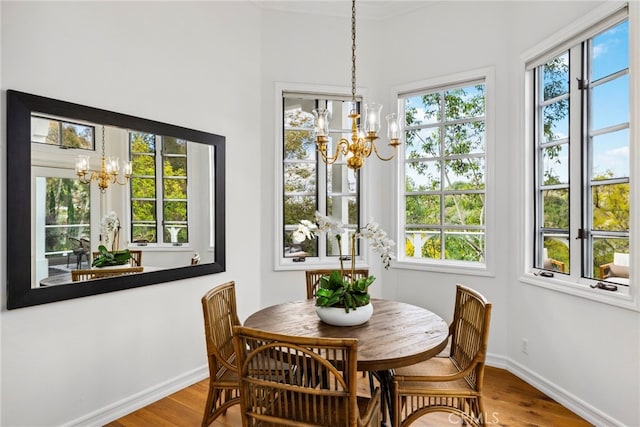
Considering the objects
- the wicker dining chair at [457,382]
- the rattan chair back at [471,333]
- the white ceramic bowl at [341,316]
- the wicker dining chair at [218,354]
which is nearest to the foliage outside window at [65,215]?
the wicker dining chair at [218,354]

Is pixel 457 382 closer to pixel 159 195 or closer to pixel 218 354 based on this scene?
pixel 218 354

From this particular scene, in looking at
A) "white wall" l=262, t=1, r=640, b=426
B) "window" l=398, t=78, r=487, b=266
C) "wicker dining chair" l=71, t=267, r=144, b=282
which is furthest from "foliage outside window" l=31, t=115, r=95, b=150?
"window" l=398, t=78, r=487, b=266

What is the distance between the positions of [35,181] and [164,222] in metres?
0.87

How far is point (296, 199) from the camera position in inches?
146

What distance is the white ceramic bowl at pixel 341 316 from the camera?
193 centimetres

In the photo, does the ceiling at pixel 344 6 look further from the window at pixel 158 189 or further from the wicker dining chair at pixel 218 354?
the wicker dining chair at pixel 218 354

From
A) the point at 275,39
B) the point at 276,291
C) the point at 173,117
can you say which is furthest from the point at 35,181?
the point at 275,39

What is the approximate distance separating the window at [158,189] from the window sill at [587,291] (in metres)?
2.69

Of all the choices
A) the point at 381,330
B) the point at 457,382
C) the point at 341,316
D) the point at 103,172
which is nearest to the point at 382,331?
the point at 381,330

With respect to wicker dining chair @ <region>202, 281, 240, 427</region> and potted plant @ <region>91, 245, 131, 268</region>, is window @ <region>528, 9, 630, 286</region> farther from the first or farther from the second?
potted plant @ <region>91, 245, 131, 268</region>

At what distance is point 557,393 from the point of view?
2.65 metres

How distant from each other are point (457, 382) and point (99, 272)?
218 cm

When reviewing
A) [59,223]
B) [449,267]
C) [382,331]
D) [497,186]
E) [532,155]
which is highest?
[532,155]

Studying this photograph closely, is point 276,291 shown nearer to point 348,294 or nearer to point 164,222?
point 164,222
